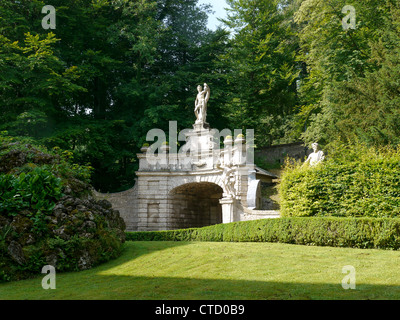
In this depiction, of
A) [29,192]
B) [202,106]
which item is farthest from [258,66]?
[29,192]

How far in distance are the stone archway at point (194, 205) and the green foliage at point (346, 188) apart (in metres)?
9.88

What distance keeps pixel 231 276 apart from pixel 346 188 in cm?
722

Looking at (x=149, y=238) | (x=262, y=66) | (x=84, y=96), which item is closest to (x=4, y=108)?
(x=84, y=96)

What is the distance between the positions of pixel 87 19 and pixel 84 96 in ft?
18.3

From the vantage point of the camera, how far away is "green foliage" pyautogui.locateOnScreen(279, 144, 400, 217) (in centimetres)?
1392

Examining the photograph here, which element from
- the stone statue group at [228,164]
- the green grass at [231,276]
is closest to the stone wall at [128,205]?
the stone statue group at [228,164]

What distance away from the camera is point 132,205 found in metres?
26.7

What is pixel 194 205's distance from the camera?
92.3 feet

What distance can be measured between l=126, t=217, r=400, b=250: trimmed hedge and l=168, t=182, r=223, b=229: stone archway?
8.67m

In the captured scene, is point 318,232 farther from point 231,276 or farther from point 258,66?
point 258,66

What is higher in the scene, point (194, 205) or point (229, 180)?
point (229, 180)

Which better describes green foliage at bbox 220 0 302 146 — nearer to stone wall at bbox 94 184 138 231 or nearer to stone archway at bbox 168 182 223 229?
stone archway at bbox 168 182 223 229

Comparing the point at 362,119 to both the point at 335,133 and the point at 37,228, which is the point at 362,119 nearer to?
the point at 335,133

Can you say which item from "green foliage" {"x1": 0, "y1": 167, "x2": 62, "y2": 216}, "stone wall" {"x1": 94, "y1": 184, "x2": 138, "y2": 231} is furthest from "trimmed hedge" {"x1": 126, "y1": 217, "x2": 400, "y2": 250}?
"stone wall" {"x1": 94, "y1": 184, "x2": 138, "y2": 231}
